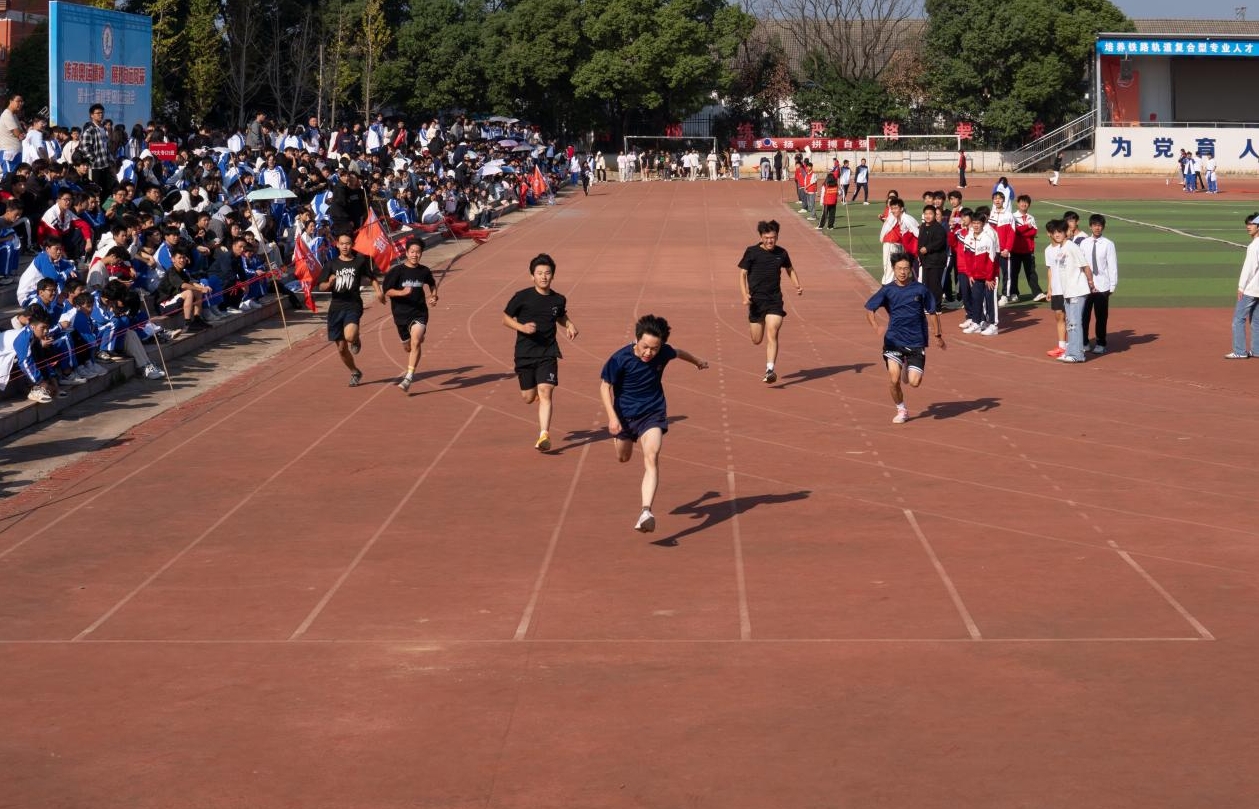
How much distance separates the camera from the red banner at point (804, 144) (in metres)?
70.0

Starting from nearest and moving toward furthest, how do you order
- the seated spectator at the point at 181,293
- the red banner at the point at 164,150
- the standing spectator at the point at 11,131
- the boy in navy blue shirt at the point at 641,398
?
the boy in navy blue shirt at the point at 641,398 → the seated spectator at the point at 181,293 → the standing spectator at the point at 11,131 → the red banner at the point at 164,150

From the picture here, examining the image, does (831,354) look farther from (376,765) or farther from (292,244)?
(376,765)

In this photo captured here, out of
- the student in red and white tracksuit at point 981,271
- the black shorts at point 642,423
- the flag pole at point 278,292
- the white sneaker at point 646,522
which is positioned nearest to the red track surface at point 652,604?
the white sneaker at point 646,522

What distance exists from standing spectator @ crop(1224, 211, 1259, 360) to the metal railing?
1970 inches

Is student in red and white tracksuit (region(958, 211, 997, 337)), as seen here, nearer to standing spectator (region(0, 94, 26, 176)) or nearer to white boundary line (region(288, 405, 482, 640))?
white boundary line (region(288, 405, 482, 640))

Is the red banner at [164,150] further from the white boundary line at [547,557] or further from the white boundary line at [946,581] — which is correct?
the white boundary line at [946,581]

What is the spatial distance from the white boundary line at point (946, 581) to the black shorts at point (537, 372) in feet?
12.0

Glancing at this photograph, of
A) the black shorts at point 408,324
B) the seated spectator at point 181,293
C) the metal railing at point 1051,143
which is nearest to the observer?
the black shorts at point 408,324

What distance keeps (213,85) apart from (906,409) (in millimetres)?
42419

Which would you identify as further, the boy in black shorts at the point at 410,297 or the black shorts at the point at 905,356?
the boy in black shorts at the point at 410,297

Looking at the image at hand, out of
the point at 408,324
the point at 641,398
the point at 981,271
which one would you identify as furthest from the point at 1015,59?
the point at 641,398

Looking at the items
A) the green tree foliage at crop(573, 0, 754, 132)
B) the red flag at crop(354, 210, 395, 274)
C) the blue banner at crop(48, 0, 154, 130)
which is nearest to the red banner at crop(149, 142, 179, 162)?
the blue banner at crop(48, 0, 154, 130)

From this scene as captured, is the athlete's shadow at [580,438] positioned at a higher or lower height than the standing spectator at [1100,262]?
lower

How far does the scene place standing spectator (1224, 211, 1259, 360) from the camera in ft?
58.9
